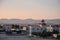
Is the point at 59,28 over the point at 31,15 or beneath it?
beneath

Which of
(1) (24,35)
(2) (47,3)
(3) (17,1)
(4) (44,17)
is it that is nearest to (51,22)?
(4) (44,17)

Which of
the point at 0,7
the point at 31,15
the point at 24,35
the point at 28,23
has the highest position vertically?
the point at 0,7

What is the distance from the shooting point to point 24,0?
2578 millimetres

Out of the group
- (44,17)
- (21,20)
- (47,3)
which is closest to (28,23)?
(21,20)

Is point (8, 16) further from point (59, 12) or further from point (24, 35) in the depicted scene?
point (59, 12)

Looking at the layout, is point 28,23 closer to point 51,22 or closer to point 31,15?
point 31,15

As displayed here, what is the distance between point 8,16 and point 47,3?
2.71 ft

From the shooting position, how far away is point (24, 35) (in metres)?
2.51

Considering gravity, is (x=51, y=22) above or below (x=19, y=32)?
above

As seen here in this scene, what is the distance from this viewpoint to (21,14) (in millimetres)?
2566

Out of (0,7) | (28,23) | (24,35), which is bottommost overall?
(24,35)

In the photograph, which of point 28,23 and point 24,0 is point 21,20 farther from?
point 24,0

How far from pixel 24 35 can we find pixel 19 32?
114 millimetres

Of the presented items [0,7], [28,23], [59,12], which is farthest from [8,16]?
[59,12]
